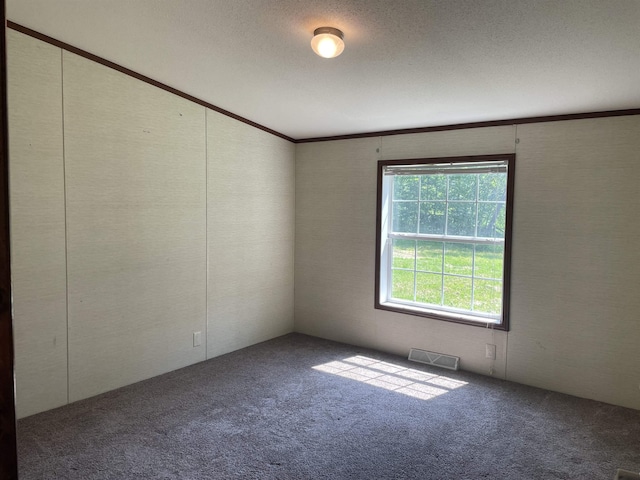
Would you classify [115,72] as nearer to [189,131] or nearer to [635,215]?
[189,131]

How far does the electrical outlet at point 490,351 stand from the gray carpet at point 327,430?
0.20m

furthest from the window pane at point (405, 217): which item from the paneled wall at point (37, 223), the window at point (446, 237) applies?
the paneled wall at point (37, 223)

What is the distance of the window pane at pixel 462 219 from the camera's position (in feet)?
12.4

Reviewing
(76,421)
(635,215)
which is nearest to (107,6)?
(76,421)

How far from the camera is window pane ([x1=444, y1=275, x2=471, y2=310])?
3.87m

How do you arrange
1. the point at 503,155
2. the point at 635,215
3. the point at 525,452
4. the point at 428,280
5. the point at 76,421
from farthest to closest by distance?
the point at 428,280 → the point at 503,155 → the point at 635,215 → the point at 76,421 → the point at 525,452

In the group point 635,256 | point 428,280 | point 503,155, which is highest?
point 503,155

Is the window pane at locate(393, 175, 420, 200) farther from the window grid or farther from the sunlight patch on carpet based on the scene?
the sunlight patch on carpet

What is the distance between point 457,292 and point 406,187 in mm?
1108

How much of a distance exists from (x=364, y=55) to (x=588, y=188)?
1.99 metres

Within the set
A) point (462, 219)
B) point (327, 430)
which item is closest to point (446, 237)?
point (462, 219)

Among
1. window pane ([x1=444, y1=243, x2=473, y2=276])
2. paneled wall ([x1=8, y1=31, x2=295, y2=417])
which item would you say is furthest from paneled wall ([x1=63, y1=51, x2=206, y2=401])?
window pane ([x1=444, y1=243, x2=473, y2=276])

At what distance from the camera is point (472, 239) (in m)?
3.77

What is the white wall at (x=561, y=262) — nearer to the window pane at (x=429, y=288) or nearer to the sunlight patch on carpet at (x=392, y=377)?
the window pane at (x=429, y=288)
